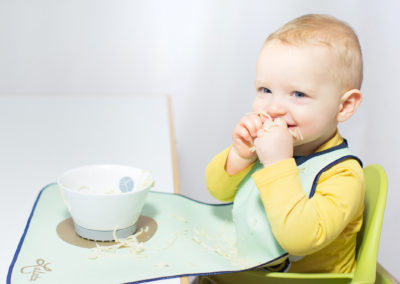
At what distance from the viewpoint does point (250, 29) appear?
204 centimetres

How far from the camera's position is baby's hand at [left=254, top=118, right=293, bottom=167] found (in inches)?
30.8

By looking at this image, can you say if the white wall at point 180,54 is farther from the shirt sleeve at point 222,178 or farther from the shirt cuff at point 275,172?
the shirt cuff at point 275,172

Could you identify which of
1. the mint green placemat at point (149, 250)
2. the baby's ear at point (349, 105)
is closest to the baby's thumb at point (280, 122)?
the baby's ear at point (349, 105)

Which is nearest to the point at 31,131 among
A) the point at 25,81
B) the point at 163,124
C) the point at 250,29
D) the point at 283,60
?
the point at 163,124

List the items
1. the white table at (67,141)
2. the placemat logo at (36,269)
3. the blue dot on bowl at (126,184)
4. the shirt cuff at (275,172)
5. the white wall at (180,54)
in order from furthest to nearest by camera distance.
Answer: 1. the white wall at (180,54)
2. the white table at (67,141)
3. the blue dot on bowl at (126,184)
4. the shirt cuff at (275,172)
5. the placemat logo at (36,269)

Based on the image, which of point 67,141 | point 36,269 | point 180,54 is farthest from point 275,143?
point 180,54

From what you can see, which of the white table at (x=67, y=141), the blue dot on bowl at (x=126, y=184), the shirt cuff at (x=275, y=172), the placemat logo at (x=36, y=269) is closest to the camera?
the placemat logo at (x=36, y=269)

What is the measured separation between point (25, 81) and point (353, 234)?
1677mm

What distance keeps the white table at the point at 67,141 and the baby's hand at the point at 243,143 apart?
0.20m

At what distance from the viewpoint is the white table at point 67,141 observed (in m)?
1.00

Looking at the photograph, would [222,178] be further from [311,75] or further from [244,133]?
[311,75]

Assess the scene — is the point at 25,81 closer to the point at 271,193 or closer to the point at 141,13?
the point at 141,13

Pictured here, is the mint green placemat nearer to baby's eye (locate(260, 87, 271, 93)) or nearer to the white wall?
baby's eye (locate(260, 87, 271, 93))

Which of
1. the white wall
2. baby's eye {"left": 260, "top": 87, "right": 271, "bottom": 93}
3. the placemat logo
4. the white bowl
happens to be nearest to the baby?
baby's eye {"left": 260, "top": 87, "right": 271, "bottom": 93}
